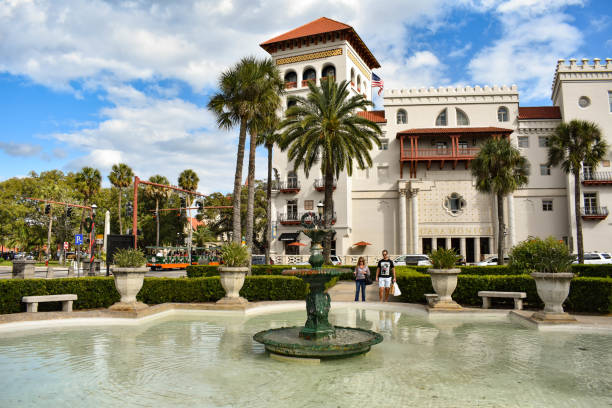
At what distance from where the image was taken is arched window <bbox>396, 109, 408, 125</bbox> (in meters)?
41.9

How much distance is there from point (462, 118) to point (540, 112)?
7.22 m

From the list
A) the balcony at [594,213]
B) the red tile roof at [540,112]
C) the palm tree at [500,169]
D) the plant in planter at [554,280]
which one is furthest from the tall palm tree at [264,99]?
the balcony at [594,213]

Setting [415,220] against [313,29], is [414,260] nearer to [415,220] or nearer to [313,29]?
[415,220]

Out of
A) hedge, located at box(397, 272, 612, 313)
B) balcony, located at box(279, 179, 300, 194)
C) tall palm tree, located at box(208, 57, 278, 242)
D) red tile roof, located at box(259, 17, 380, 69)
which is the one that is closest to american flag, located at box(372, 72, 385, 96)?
red tile roof, located at box(259, 17, 380, 69)

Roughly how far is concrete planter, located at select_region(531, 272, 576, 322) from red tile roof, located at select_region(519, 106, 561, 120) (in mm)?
34880

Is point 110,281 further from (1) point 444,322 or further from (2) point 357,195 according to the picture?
(2) point 357,195

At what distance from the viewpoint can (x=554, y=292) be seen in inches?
401

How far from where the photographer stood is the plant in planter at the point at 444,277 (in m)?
12.6

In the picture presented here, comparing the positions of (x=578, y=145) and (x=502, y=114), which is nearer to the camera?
(x=578, y=145)

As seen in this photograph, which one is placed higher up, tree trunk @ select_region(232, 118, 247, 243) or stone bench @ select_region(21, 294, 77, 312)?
tree trunk @ select_region(232, 118, 247, 243)

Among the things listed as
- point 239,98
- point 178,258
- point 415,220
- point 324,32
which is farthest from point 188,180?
point 239,98

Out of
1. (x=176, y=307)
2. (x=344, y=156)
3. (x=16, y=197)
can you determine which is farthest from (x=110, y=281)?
(x=16, y=197)

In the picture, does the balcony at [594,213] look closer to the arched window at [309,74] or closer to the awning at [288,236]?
the awning at [288,236]

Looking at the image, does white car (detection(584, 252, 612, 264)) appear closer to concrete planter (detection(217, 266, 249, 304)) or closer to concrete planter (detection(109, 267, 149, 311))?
concrete planter (detection(217, 266, 249, 304))
